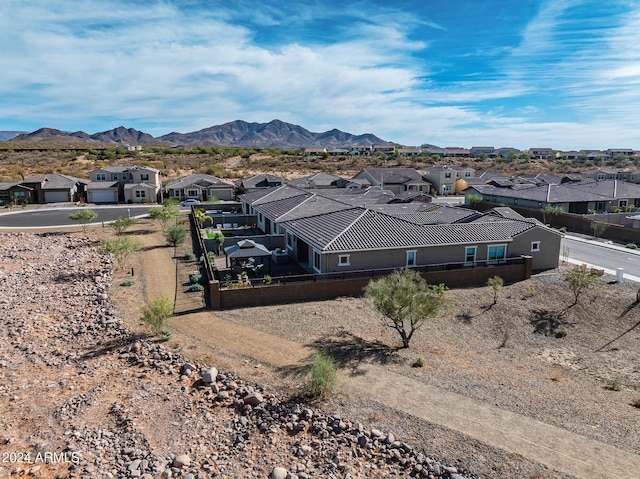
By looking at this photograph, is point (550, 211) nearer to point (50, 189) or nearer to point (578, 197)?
point (578, 197)

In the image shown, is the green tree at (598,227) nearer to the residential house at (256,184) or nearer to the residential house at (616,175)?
the residential house at (256,184)

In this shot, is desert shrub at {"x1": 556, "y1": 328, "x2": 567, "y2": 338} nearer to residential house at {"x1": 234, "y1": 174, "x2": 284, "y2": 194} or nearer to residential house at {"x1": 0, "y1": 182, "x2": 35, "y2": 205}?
residential house at {"x1": 234, "y1": 174, "x2": 284, "y2": 194}

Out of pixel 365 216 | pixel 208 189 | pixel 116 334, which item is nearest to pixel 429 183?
pixel 208 189

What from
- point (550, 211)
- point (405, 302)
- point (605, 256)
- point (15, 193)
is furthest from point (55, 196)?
point (605, 256)

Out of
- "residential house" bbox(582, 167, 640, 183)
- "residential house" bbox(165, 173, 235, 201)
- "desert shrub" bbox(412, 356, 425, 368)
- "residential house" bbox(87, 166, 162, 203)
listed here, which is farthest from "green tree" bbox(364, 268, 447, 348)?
"residential house" bbox(582, 167, 640, 183)

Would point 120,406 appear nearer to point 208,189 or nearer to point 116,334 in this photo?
point 116,334
